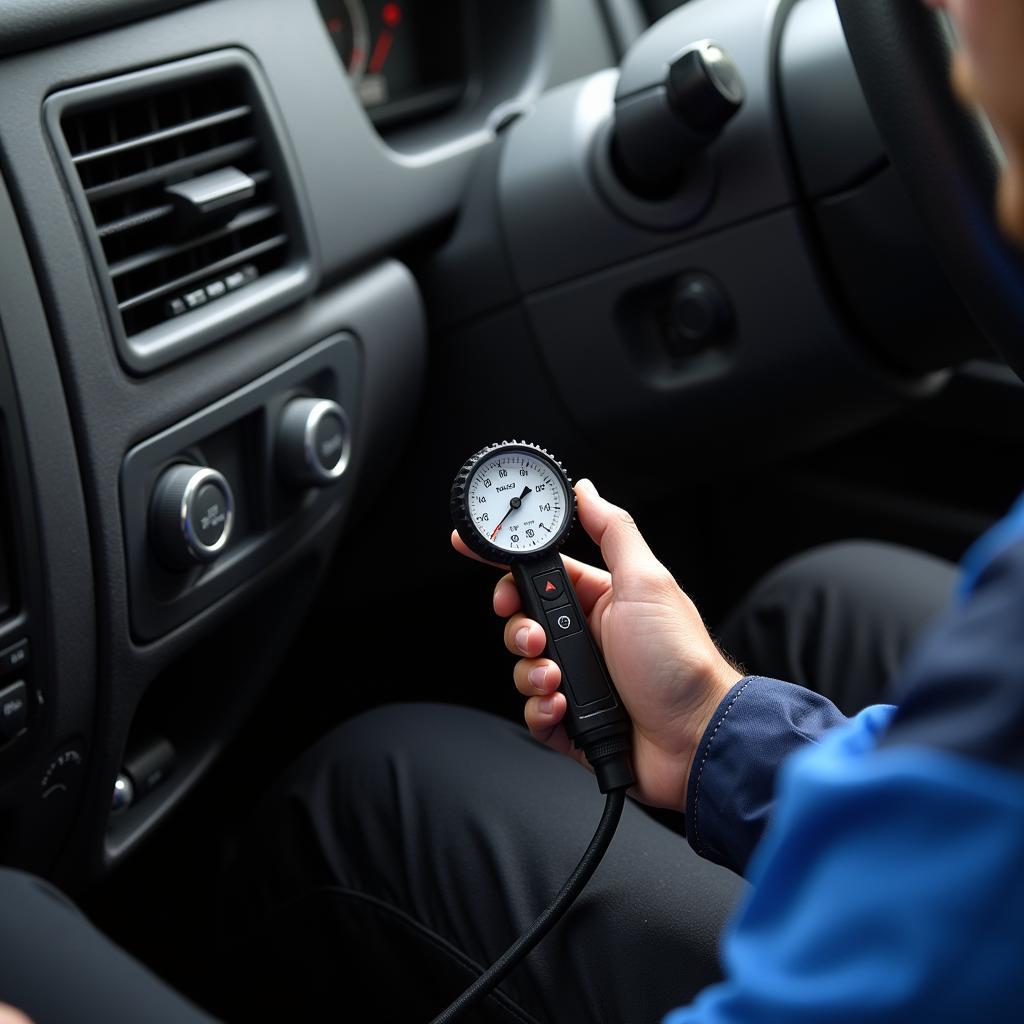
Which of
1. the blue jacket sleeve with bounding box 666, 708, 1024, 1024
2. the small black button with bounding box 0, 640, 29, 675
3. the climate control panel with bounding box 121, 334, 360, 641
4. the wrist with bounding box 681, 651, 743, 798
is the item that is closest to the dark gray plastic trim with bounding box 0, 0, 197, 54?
the climate control panel with bounding box 121, 334, 360, 641

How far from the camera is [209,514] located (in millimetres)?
1075

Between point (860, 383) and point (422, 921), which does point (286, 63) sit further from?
point (422, 921)

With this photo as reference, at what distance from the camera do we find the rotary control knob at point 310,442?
118cm

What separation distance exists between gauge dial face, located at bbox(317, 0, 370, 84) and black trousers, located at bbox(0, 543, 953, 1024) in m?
0.74

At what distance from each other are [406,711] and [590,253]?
505 millimetres

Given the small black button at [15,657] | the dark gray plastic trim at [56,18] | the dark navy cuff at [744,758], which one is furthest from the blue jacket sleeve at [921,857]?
the dark gray plastic trim at [56,18]

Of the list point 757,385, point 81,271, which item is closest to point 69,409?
point 81,271

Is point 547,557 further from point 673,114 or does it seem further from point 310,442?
point 673,114

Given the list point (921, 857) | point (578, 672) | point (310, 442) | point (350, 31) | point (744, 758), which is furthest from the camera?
point (350, 31)

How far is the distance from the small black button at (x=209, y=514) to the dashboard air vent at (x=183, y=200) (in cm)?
11

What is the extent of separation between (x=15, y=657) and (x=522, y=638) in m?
0.37

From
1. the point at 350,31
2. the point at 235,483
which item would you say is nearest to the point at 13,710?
the point at 235,483

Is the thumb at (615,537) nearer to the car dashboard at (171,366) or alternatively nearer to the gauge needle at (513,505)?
the gauge needle at (513,505)

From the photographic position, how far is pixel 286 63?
1.20 metres
